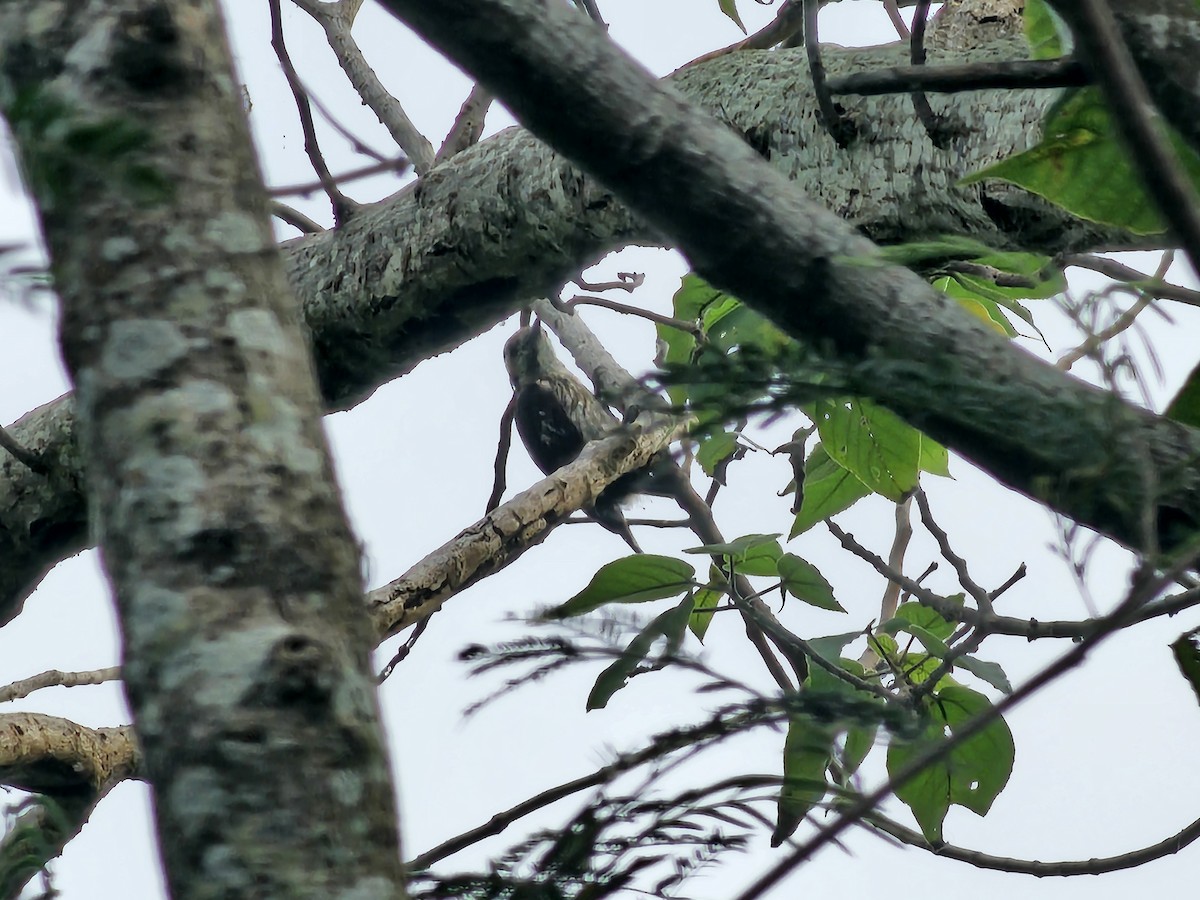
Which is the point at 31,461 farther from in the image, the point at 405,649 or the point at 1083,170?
the point at 1083,170

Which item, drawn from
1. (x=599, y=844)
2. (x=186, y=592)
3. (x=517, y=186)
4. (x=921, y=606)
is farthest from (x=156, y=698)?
(x=921, y=606)

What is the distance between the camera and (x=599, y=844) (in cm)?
62

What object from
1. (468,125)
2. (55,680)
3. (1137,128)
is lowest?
(1137,128)

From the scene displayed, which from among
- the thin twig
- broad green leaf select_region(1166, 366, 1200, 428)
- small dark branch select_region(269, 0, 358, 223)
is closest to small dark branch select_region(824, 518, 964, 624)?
broad green leaf select_region(1166, 366, 1200, 428)

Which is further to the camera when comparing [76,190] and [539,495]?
[539,495]

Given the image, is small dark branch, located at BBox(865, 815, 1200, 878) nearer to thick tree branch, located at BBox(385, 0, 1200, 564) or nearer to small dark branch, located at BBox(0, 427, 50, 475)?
thick tree branch, located at BBox(385, 0, 1200, 564)

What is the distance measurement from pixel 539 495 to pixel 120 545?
5.06 feet

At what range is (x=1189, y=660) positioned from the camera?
0.65m

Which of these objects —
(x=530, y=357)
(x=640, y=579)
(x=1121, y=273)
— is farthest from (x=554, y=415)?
(x=1121, y=273)

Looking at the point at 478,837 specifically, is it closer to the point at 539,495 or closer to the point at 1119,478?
the point at 1119,478

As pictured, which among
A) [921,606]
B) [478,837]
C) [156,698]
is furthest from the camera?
[921,606]

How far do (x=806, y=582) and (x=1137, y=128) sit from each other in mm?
1117

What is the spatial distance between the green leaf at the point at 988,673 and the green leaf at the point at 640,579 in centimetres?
32

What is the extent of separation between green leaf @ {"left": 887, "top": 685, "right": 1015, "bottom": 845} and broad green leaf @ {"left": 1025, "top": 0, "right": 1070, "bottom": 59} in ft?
2.40
